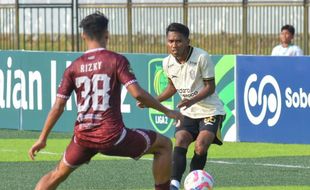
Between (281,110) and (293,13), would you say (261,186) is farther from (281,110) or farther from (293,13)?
(293,13)

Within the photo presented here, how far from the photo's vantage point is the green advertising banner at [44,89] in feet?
71.7

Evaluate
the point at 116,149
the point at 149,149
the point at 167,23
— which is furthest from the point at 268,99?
the point at 116,149

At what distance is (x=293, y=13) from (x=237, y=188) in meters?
12.0

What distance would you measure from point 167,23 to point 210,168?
12.2 m

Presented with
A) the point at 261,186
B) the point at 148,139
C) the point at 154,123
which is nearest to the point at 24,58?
the point at 154,123

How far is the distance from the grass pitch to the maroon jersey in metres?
3.34

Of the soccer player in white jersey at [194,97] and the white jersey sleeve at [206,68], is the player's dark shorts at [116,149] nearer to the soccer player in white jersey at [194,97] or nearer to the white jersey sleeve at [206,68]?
the soccer player in white jersey at [194,97]

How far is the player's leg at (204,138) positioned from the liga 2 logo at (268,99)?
228 inches

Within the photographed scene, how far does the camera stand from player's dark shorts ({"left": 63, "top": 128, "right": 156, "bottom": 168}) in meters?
11.6

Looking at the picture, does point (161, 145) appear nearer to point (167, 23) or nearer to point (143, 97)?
point (143, 97)

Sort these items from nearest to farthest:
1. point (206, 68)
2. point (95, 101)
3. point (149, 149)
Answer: point (95, 101) < point (149, 149) < point (206, 68)

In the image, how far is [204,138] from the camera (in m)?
14.1

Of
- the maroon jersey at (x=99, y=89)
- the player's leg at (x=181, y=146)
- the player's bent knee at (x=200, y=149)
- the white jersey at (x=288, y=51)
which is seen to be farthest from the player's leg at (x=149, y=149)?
the white jersey at (x=288, y=51)

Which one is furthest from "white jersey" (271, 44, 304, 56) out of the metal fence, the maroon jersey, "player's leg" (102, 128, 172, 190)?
the maroon jersey
